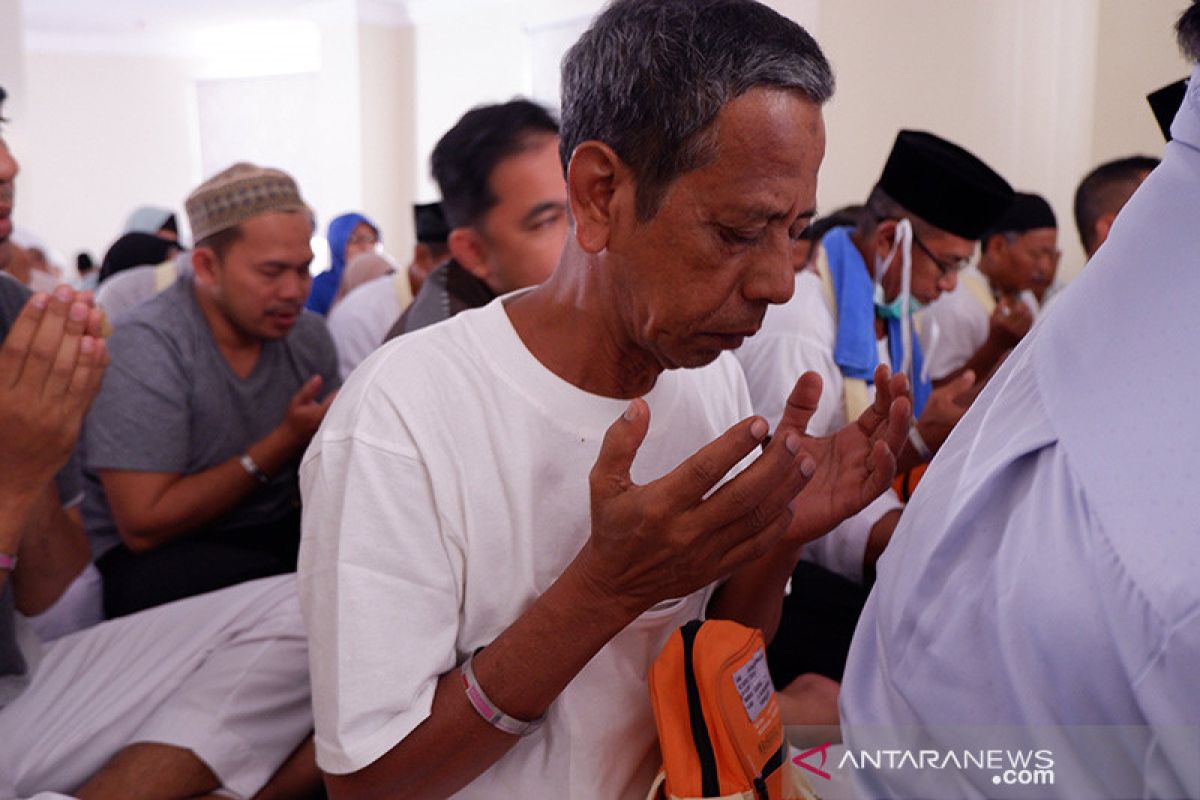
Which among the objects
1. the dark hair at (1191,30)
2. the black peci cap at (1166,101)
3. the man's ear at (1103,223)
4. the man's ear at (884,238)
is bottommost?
the man's ear at (884,238)

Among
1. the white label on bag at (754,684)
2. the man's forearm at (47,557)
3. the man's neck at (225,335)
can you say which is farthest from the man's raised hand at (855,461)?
the man's neck at (225,335)

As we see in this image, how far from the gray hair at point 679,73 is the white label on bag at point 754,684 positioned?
1.50 feet

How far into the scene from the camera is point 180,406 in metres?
2.19

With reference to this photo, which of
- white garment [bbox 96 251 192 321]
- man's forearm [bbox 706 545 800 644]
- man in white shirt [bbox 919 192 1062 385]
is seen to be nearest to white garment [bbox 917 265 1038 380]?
man in white shirt [bbox 919 192 1062 385]

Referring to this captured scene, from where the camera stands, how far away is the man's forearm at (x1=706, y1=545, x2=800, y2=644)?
122cm

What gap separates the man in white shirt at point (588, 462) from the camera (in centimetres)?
91

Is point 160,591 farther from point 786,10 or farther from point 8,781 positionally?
point 786,10

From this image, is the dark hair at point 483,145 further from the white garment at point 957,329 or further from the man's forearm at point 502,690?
the white garment at point 957,329

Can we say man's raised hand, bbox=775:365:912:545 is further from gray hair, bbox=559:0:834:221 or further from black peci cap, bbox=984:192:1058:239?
black peci cap, bbox=984:192:1058:239

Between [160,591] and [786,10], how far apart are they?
5.26 feet

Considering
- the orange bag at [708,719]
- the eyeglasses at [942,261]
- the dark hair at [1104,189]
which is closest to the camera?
the orange bag at [708,719]

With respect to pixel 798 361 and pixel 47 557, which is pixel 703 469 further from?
pixel 798 361

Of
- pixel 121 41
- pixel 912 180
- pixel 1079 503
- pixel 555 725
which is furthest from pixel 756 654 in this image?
pixel 121 41

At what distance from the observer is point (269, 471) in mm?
2191
